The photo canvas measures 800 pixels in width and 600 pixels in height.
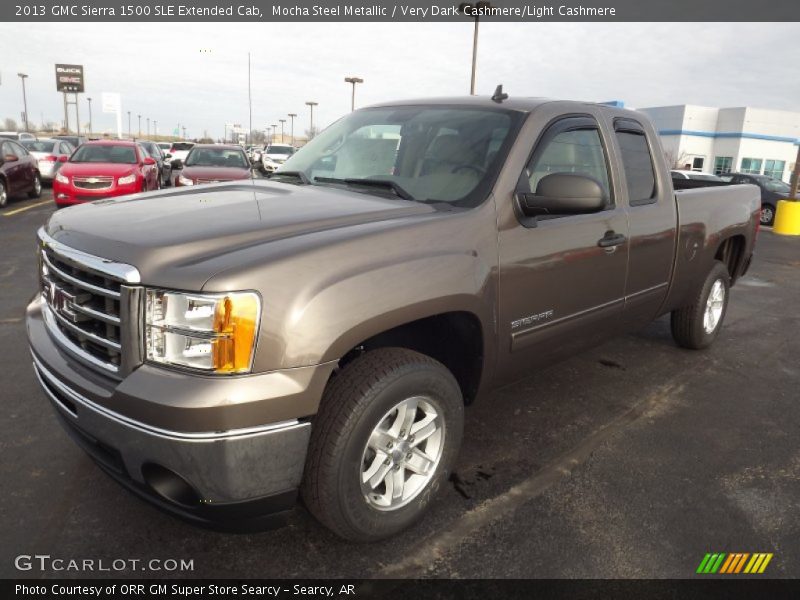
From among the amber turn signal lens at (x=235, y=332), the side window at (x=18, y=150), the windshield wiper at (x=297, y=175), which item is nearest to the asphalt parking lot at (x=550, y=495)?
the amber turn signal lens at (x=235, y=332)

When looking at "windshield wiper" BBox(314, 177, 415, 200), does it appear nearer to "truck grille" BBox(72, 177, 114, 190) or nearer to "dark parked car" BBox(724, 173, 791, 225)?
"truck grille" BBox(72, 177, 114, 190)

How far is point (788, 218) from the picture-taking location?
15.4m

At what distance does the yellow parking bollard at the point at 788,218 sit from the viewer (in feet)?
49.7

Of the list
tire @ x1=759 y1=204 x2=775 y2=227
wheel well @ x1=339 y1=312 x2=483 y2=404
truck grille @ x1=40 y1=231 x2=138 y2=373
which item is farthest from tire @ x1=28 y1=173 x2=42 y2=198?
tire @ x1=759 y1=204 x2=775 y2=227

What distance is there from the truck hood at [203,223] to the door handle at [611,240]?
1169 mm

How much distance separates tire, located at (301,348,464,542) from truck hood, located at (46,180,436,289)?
0.58 metres

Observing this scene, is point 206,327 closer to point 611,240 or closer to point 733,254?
point 611,240

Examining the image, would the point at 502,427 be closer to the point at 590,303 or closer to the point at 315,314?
the point at 590,303

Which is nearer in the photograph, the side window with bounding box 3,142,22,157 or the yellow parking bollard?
the side window with bounding box 3,142,22,157

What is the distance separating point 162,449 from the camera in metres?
1.97

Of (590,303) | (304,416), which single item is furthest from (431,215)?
(590,303)

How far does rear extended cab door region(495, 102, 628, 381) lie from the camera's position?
2.84m
